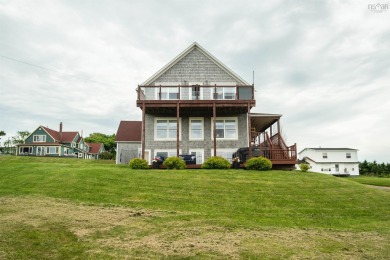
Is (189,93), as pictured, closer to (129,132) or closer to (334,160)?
(129,132)

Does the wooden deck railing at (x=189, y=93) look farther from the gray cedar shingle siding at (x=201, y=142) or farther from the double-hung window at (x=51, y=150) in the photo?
the double-hung window at (x=51, y=150)

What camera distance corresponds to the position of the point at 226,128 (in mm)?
25250

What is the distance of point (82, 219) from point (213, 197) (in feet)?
18.2

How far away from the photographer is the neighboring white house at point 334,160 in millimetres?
56688

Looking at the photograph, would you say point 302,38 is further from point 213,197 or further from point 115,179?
point 115,179

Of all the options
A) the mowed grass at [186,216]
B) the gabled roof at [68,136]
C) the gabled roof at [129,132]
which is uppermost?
the gabled roof at [68,136]

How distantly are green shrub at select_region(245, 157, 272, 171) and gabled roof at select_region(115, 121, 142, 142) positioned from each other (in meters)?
16.1

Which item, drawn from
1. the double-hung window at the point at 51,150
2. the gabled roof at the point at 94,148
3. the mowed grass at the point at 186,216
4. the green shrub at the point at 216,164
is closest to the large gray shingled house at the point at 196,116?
the green shrub at the point at 216,164

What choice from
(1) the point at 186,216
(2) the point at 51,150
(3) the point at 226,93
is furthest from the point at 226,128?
(2) the point at 51,150

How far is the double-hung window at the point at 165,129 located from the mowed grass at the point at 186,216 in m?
7.52

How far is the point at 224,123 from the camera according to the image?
2538 cm

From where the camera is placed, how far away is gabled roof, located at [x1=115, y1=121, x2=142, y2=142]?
110ft

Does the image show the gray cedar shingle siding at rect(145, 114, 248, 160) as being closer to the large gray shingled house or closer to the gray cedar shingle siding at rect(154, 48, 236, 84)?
the large gray shingled house

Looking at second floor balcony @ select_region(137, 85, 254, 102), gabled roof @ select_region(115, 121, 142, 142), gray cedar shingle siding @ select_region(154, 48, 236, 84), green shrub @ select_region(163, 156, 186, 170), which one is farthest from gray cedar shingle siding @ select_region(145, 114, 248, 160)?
gabled roof @ select_region(115, 121, 142, 142)
